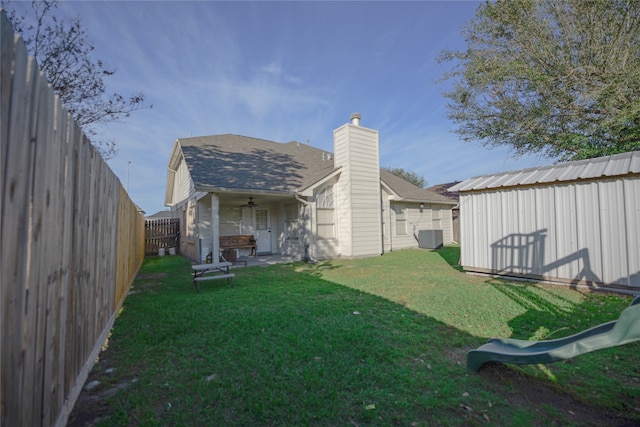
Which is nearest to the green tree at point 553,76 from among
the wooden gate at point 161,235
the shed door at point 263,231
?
the shed door at point 263,231

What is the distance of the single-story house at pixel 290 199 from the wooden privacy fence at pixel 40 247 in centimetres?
722

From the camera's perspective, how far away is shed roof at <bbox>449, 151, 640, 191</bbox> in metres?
5.65

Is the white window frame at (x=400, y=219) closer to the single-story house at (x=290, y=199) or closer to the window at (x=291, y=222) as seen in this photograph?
the single-story house at (x=290, y=199)

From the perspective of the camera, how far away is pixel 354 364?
3.12m

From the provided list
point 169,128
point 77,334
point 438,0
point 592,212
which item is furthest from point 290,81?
point 77,334

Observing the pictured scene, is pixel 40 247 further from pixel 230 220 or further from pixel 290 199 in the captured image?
pixel 230 220

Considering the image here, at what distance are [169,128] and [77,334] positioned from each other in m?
16.8

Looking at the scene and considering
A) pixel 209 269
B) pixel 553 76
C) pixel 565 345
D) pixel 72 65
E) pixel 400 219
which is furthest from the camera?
pixel 400 219

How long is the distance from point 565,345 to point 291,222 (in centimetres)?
1077

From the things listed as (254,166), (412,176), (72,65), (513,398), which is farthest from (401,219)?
(412,176)

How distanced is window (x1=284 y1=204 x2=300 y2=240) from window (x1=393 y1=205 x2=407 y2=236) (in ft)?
18.6

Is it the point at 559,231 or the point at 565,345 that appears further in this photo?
the point at 559,231

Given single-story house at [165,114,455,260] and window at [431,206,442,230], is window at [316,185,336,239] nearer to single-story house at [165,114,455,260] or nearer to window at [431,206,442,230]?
single-story house at [165,114,455,260]

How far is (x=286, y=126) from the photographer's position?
2112cm
